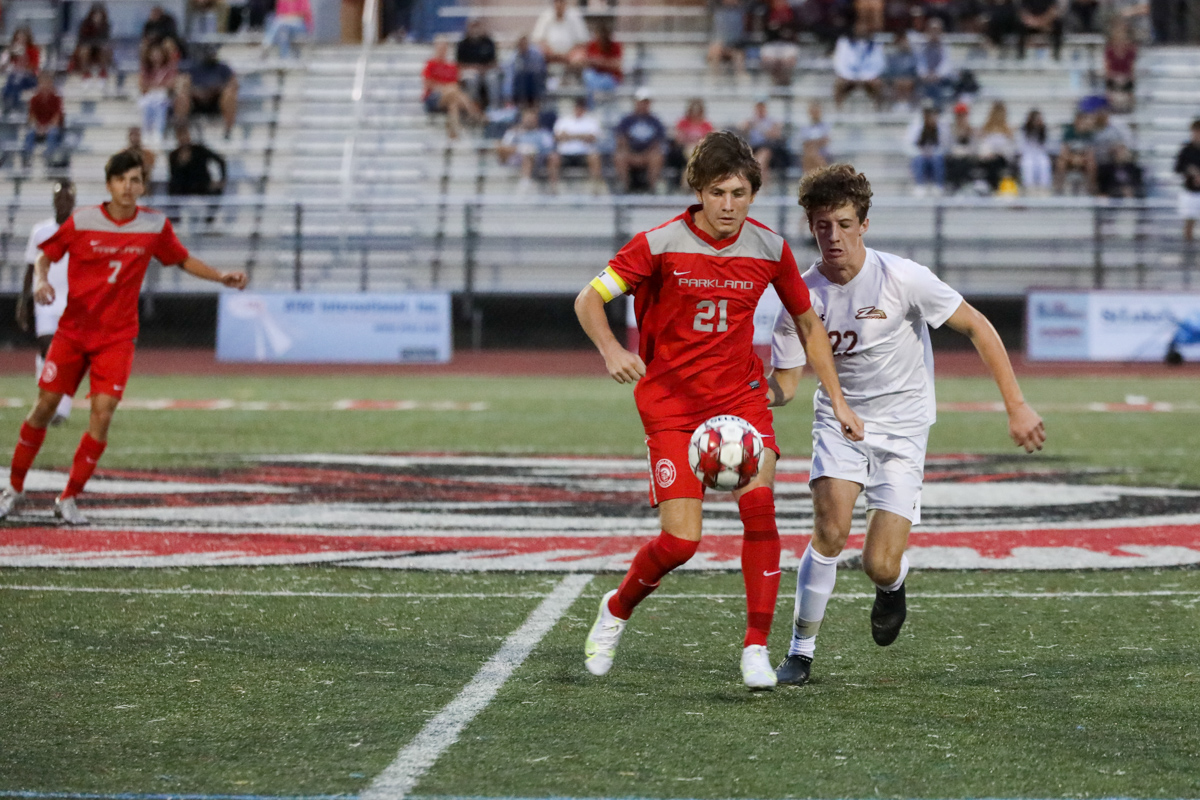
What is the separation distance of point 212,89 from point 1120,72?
52.6 ft

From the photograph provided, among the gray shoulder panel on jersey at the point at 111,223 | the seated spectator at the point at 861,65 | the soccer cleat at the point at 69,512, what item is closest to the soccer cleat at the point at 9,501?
the soccer cleat at the point at 69,512

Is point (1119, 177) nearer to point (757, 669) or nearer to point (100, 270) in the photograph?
point (100, 270)

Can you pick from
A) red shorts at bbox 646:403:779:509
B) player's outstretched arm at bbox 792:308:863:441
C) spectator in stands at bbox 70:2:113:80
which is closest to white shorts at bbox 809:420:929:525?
player's outstretched arm at bbox 792:308:863:441

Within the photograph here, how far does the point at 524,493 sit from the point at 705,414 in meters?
5.37

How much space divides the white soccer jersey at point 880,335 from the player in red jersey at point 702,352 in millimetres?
282

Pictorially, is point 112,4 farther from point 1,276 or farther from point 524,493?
point 524,493

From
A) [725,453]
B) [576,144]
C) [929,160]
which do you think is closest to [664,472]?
[725,453]

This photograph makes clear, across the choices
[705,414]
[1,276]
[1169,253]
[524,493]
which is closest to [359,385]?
[1,276]

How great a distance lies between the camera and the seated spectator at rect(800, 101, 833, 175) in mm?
25328

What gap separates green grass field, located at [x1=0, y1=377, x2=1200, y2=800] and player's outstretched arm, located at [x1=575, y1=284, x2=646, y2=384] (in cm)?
108

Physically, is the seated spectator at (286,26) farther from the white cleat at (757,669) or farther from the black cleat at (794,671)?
the white cleat at (757,669)

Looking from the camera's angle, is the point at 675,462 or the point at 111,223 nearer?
the point at 675,462

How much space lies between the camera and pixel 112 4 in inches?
1239

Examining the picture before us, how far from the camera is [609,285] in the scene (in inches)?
213
